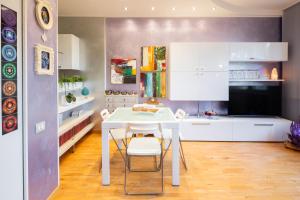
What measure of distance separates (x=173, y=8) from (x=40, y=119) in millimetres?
3713

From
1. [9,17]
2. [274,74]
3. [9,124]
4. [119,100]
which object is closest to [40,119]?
[9,124]

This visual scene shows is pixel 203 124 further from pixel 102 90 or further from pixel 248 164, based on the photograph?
pixel 102 90

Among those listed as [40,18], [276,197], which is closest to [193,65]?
[276,197]

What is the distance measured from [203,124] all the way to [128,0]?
2.78 m

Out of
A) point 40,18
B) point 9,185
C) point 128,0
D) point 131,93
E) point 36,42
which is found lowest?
point 9,185

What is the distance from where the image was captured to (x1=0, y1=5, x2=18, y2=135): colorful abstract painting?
6.23 ft

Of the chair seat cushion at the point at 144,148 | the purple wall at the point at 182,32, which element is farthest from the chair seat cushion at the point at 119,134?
the purple wall at the point at 182,32

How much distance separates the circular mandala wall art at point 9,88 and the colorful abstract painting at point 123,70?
13.1ft

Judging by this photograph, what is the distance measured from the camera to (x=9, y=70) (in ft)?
6.49

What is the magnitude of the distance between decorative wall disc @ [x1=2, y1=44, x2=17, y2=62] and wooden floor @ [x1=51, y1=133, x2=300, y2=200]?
157 centimetres

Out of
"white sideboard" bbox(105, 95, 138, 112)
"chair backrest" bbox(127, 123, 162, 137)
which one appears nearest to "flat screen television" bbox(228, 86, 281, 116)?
"white sideboard" bbox(105, 95, 138, 112)

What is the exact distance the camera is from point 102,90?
605 centimetres

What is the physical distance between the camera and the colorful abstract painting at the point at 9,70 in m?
1.90

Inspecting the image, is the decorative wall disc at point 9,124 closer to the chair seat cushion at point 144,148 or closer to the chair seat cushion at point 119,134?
the chair seat cushion at point 144,148
